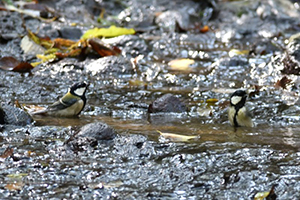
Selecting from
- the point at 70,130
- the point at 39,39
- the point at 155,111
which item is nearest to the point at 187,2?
the point at 39,39

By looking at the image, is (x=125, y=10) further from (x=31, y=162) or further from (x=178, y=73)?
(x=31, y=162)

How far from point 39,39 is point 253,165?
6.18 metres

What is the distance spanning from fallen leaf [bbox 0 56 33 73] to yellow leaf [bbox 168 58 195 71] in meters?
2.35

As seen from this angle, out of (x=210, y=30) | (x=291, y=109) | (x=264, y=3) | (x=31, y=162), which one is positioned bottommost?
(x=31, y=162)

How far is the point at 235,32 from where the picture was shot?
11.4 metres

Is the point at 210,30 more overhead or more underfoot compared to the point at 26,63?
more overhead

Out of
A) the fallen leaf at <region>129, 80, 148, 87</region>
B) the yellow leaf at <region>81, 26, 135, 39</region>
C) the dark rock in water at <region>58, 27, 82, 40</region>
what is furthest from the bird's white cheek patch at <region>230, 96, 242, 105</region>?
the dark rock in water at <region>58, 27, 82, 40</region>

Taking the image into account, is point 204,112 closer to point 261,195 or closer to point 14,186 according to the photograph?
point 261,195

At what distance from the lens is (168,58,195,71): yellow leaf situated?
8.79 m

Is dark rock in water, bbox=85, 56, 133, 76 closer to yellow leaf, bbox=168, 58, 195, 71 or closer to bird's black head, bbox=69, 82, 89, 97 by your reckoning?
yellow leaf, bbox=168, 58, 195, 71

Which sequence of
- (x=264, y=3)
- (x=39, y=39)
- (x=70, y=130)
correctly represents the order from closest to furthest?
1. (x=70, y=130)
2. (x=39, y=39)
3. (x=264, y=3)

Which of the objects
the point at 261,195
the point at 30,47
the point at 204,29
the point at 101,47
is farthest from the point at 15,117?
the point at 204,29

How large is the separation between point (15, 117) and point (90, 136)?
1.06m

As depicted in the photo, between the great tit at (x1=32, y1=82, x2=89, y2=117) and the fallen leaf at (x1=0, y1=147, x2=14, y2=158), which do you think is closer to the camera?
the fallen leaf at (x1=0, y1=147, x2=14, y2=158)
